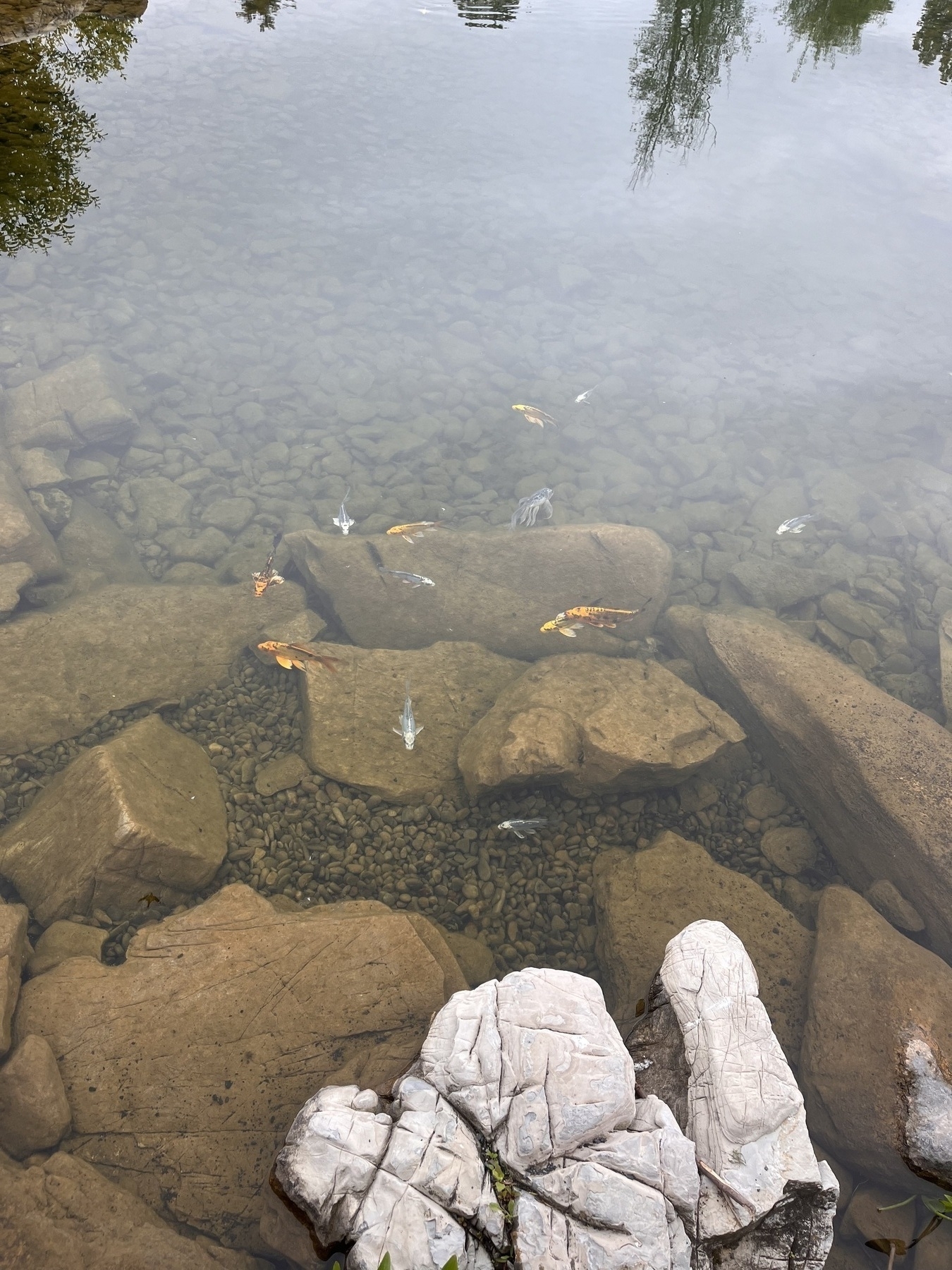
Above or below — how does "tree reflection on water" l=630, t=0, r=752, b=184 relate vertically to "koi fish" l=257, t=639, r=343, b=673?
above

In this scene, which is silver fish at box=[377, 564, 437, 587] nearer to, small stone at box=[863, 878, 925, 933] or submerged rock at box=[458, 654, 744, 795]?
submerged rock at box=[458, 654, 744, 795]

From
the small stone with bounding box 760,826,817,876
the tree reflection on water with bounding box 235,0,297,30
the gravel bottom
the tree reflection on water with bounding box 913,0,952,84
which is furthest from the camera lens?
the tree reflection on water with bounding box 913,0,952,84

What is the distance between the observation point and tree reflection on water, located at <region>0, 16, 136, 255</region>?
30.3 ft

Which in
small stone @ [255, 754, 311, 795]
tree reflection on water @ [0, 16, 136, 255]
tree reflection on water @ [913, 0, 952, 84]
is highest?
tree reflection on water @ [913, 0, 952, 84]

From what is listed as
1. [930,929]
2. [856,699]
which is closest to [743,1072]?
[930,929]

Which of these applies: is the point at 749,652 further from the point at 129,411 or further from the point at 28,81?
the point at 28,81

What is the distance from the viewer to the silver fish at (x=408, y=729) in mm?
5391

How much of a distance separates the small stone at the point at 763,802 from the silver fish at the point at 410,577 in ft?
11.1

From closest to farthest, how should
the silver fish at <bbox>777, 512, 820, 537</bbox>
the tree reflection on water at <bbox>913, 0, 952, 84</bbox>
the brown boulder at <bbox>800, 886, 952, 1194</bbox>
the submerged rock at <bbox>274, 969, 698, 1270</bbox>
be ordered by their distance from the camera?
the submerged rock at <bbox>274, 969, 698, 1270</bbox> < the brown boulder at <bbox>800, 886, 952, 1194</bbox> < the silver fish at <bbox>777, 512, 820, 537</bbox> < the tree reflection on water at <bbox>913, 0, 952, 84</bbox>

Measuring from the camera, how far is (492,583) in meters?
6.97

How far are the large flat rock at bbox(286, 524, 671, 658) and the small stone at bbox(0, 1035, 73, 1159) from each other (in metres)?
3.99

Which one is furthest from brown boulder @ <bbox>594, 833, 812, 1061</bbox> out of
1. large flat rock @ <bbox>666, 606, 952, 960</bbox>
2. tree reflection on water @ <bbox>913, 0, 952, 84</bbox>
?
tree reflection on water @ <bbox>913, 0, 952, 84</bbox>

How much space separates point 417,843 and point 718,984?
7.48 ft

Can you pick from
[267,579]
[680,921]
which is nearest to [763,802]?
[680,921]
